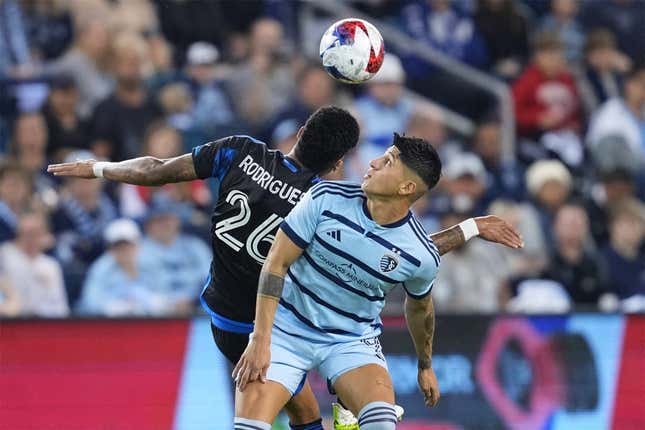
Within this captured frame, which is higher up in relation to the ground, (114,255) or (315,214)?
(315,214)

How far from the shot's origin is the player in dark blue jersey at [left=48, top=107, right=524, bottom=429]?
7.12m

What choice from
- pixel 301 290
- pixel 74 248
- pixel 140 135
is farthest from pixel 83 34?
pixel 301 290

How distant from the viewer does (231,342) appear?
757 cm

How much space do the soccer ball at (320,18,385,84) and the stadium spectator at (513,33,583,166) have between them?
662 centimetres

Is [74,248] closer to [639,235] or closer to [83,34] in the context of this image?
[83,34]

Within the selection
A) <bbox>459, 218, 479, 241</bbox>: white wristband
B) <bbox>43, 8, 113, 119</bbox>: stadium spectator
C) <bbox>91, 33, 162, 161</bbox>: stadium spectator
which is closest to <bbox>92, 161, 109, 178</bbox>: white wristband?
<bbox>459, 218, 479, 241</bbox>: white wristband

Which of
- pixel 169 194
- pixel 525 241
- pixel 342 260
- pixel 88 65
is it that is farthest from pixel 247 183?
pixel 88 65

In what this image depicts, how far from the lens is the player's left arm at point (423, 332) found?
7047 millimetres

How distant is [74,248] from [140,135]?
61.1 inches

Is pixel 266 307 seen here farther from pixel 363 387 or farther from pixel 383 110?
pixel 383 110

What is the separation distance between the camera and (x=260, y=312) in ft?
21.7

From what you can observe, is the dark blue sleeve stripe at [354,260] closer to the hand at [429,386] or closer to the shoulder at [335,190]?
the shoulder at [335,190]

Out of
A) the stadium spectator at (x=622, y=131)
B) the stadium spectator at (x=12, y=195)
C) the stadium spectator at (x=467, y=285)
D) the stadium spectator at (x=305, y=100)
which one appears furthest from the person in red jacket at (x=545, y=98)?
the stadium spectator at (x=12, y=195)

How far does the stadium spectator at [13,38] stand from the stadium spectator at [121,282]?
2.51 metres
